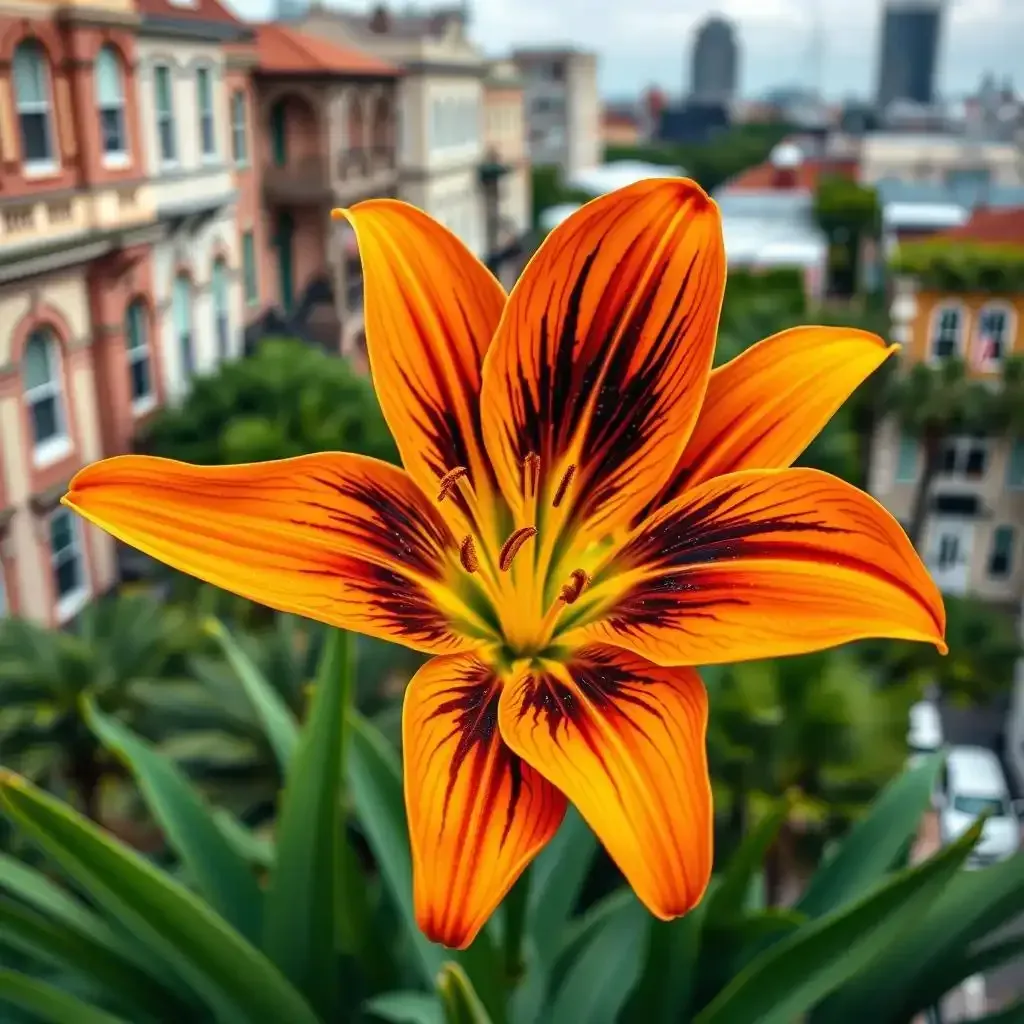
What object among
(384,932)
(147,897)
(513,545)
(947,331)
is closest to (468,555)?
(513,545)

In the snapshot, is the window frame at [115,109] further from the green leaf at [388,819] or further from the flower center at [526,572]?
the flower center at [526,572]

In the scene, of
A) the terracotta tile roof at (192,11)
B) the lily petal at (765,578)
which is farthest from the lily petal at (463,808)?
the terracotta tile roof at (192,11)

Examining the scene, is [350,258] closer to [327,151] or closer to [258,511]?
[327,151]

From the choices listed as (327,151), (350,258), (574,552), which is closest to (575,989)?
(574,552)

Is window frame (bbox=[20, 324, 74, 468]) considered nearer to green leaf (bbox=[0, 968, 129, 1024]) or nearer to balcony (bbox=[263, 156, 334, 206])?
green leaf (bbox=[0, 968, 129, 1024])

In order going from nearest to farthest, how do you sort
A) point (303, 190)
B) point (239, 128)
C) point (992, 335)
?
1. point (239, 128)
2. point (992, 335)
3. point (303, 190)

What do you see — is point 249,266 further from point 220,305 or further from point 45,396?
point 45,396
